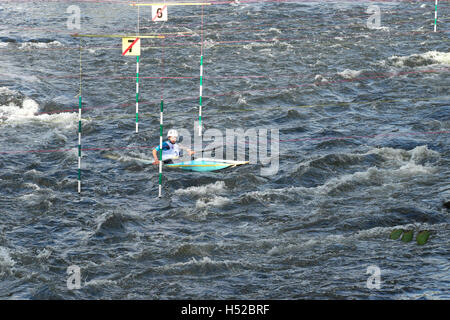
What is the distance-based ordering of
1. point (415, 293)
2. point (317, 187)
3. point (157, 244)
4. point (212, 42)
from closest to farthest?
point (415, 293) < point (157, 244) < point (317, 187) < point (212, 42)

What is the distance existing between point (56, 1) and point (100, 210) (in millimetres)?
29168

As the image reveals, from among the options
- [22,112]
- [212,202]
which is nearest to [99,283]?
[212,202]

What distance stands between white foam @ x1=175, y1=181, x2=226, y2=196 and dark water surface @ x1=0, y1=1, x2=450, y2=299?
→ 45 mm

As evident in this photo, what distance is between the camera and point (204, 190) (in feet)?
56.0

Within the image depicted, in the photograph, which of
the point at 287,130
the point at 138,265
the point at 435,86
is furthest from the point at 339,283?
the point at 435,86

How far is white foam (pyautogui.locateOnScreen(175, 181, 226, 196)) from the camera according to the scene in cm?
1698

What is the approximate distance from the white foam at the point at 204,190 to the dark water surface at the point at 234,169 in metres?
0.04

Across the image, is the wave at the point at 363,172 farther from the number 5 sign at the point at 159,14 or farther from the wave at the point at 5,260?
the number 5 sign at the point at 159,14

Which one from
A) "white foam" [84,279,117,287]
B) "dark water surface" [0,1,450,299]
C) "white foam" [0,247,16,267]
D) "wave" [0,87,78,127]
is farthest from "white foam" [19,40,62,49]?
"white foam" [84,279,117,287]

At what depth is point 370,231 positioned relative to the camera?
48.6 feet

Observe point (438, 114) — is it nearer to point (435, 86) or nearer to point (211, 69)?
point (435, 86)

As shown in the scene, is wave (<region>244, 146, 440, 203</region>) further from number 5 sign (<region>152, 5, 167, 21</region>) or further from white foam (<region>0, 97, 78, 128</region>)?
white foam (<region>0, 97, 78, 128</region>)

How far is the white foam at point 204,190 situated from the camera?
1698 cm

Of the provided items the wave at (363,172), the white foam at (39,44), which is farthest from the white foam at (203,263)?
the white foam at (39,44)
